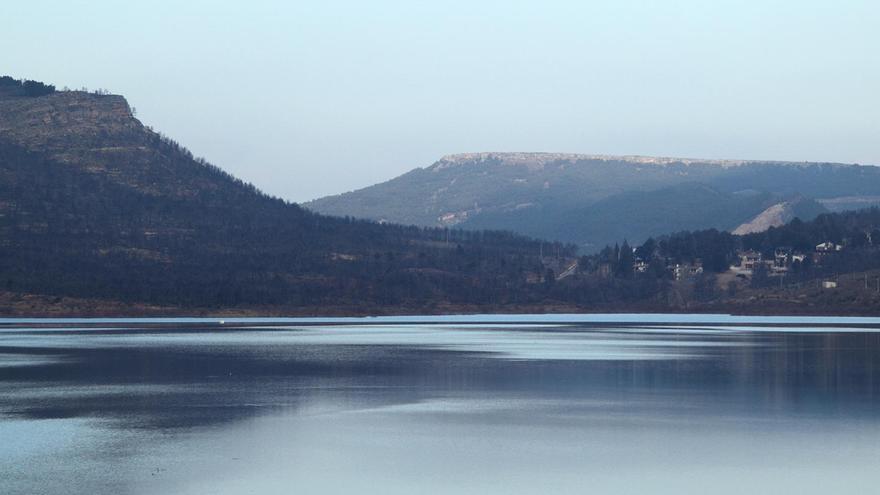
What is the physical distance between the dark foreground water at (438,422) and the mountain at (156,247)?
83.7 m

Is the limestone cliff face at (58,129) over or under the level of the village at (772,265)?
over

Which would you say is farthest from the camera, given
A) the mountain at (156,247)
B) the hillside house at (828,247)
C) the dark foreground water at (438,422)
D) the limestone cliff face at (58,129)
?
the hillside house at (828,247)

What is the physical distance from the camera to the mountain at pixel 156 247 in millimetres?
148625

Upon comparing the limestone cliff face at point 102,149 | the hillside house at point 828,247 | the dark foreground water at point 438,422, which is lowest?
the dark foreground water at point 438,422

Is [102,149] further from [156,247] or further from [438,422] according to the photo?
[438,422]

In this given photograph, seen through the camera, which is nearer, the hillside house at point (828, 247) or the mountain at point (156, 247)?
the mountain at point (156, 247)

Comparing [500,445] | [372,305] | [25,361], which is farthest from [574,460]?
[372,305]

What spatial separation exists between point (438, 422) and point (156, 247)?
136 m

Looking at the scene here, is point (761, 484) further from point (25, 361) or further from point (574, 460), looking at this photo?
point (25, 361)

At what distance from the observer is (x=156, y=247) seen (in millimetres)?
167250

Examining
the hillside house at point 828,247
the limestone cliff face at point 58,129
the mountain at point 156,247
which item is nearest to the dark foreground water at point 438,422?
the mountain at point 156,247

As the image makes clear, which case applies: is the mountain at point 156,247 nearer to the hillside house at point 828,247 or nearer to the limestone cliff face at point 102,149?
the limestone cliff face at point 102,149

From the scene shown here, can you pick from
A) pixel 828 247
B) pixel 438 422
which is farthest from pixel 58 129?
pixel 438 422

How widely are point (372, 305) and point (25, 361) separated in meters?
105
